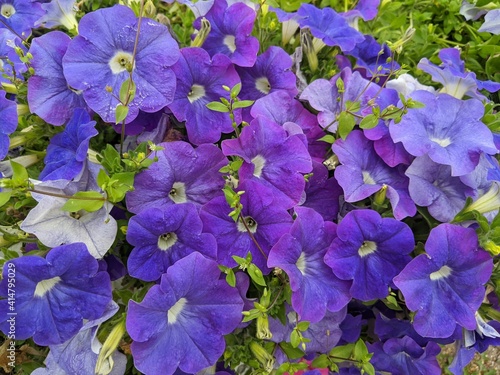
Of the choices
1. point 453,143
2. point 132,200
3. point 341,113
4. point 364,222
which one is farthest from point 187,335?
point 453,143

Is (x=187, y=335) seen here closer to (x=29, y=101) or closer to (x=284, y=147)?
(x=284, y=147)

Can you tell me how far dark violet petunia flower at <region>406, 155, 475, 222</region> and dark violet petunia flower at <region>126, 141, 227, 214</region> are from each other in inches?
16.4

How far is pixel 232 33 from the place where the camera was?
1188 mm

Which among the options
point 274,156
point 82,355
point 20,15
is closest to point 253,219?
point 274,156

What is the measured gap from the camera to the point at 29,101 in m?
1.03

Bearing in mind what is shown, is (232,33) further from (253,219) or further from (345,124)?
(253,219)

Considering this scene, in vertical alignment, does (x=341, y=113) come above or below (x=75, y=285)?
above

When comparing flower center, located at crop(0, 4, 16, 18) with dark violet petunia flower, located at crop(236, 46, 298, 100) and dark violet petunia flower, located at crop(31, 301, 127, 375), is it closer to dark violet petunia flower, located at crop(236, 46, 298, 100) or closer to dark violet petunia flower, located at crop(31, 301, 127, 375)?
dark violet petunia flower, located at crop(236, 46, 298, 100)

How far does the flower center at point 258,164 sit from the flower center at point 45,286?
45 cm

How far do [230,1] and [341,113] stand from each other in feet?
1.48

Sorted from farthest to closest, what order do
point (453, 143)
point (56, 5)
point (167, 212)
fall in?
point (56, 5), point (453, 143), point (167, 212)

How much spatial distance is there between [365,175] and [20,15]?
3.19ft

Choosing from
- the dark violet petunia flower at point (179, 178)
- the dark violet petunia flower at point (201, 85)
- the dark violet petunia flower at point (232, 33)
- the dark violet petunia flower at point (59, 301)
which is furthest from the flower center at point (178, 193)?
the dark violet petunia flower at point (232, 33)

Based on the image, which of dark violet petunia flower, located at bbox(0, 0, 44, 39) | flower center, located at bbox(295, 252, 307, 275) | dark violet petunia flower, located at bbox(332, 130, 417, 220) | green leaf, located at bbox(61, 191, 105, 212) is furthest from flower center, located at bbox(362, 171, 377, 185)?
dark violet petunia flower, located at bbox(0, 0, 44, 39)
